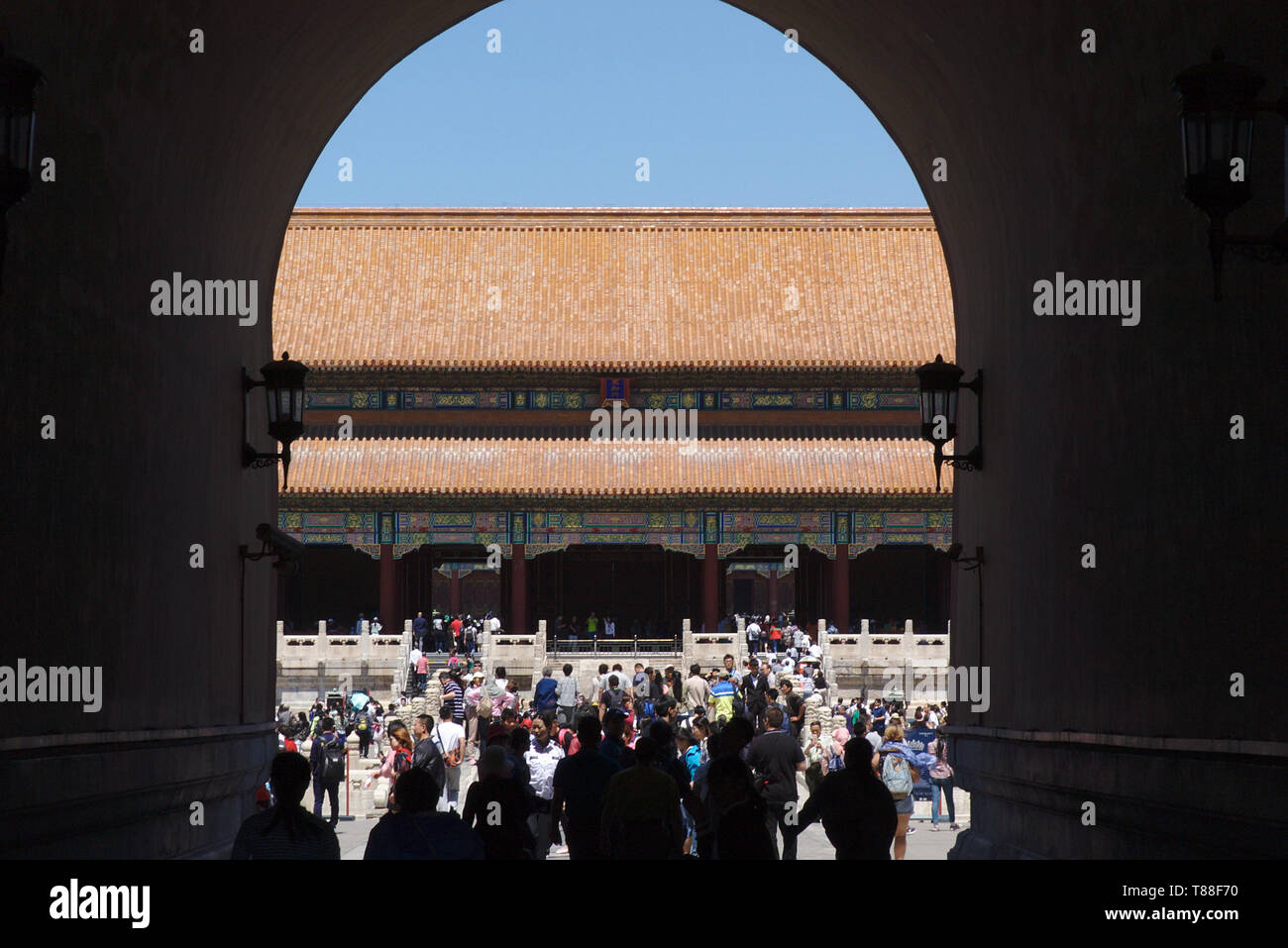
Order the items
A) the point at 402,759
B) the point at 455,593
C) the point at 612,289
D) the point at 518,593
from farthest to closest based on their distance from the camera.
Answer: the point at 455,593
the point at 612,289
the point at 518,593
the point at 402,759

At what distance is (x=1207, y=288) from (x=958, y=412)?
6023 mm

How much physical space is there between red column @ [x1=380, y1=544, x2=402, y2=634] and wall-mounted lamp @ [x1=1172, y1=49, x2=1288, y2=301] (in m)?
34.5

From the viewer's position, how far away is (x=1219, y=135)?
21.2 feet

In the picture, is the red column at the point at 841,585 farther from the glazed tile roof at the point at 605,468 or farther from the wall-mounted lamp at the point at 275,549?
the wall-mounted lamp at the point at 275,549

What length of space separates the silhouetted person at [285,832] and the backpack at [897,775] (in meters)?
9.07

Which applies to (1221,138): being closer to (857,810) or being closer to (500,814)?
(857,810)

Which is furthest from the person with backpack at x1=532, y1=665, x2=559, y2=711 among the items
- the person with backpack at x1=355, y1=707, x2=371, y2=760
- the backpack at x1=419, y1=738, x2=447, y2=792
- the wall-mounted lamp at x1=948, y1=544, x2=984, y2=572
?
the wall-mounted lamp at x1=948, y1=544, x2=984, y2=572

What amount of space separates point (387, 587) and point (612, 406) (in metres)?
6.69

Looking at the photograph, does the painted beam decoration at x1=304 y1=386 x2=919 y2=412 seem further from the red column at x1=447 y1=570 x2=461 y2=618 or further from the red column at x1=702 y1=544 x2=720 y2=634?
the red column at x1=447 y1=570 x2=461 y2=618

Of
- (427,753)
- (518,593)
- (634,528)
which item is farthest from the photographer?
(634,528)

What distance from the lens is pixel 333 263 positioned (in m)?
45.5

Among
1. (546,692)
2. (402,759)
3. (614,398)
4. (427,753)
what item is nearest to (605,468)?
(614,398)
